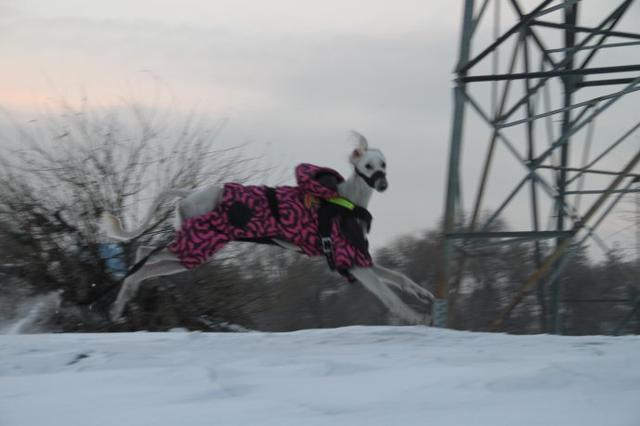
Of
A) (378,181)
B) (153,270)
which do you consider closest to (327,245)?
(378,181)

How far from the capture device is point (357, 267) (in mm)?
6398

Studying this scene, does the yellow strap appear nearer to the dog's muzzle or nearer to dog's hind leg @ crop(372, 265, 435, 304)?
the dog's muzzle

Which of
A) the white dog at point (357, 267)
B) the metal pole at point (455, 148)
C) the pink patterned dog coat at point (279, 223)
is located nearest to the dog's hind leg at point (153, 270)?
the white dog at point (357, 267)

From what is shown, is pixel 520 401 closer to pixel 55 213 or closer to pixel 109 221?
pixel 109 221

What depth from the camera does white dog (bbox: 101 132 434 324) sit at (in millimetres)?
6453

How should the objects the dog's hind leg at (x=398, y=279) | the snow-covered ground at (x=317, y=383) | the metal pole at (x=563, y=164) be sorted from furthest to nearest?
the metal pole at (x=563, y=164) → the dog's hind leg at (x=398, y=279) → the snow-covered ground at (x=317, y=383)

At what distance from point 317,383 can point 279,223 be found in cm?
293

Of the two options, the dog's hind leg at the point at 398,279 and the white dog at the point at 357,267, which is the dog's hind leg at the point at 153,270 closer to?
the white dog at the point at 357,267

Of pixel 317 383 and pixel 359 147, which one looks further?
pixel 359 147

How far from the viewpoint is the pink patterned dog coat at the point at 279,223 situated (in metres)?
6.40

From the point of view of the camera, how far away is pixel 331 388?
3553mm

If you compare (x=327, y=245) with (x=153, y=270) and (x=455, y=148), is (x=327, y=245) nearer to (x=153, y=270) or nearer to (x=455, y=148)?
(x=153, y=270)

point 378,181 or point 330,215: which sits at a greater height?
point 378,181

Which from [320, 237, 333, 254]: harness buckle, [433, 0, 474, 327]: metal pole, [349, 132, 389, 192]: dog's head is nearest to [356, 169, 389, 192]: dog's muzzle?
[349, 132, 389, 192]: dog's head
